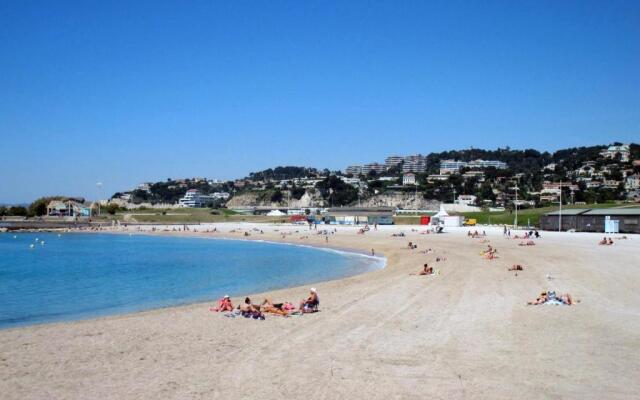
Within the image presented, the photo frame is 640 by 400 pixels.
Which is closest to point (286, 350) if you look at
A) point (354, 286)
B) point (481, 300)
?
point (481, 300)

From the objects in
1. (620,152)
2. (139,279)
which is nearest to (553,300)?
(139,279)

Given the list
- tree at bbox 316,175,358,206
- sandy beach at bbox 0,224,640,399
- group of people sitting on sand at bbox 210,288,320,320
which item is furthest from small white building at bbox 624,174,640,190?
group of people sitting on sand at bbox 210,288,320,320

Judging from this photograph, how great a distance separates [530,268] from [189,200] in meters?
179

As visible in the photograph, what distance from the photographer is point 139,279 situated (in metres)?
27.4

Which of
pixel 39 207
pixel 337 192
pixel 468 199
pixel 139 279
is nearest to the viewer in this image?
pixel 139 279

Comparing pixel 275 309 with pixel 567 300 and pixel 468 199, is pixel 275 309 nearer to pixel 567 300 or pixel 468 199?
pixel 567 300

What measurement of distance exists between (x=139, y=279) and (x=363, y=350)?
19322 mm

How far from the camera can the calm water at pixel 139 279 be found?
18.7m

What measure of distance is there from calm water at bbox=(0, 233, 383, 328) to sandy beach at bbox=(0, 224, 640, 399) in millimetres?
3243

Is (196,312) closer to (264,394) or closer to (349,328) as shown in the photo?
(349,328)

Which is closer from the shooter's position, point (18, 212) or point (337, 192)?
point (18, 212)

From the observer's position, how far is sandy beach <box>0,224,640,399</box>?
27.3 ft

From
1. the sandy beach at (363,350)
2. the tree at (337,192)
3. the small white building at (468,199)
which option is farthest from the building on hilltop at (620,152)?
the sandy beach at (363,350)

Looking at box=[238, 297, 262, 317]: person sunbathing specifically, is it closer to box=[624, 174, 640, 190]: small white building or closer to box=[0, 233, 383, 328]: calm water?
box=[0, 233, 383, 328]: calm water
